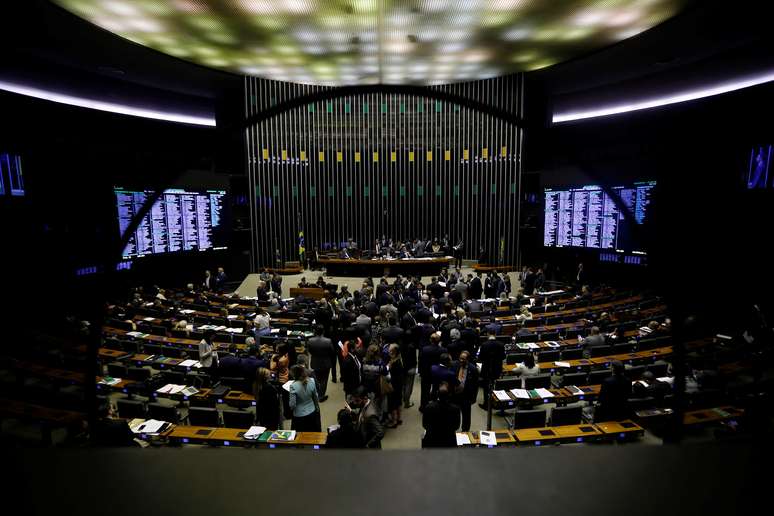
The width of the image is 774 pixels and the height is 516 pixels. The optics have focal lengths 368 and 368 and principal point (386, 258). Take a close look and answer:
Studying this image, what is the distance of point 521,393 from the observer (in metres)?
5.54

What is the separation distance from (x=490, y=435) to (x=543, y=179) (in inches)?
588

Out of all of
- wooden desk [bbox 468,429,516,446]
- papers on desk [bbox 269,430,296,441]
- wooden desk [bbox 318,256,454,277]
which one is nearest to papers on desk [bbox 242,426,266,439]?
papers on desk [bbox 269,430,296,441]

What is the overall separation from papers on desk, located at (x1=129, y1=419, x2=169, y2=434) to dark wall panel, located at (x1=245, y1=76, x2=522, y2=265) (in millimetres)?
15023

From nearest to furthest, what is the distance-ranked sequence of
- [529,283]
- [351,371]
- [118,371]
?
1. [351,371]
2. [118,371]
3. [529,283]

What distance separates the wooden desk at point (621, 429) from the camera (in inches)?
173

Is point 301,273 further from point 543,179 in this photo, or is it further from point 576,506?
point 576,506


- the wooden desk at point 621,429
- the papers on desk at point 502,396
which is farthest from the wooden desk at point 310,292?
the wooden desk at point 621,429

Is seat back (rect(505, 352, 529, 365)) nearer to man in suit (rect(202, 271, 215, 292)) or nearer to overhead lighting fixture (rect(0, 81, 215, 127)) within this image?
man in suit (rect(202, 271, 215, 292))

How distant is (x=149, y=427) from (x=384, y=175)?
734 inches

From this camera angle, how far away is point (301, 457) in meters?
0.89

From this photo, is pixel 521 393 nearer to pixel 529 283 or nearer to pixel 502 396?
pixel 502 396

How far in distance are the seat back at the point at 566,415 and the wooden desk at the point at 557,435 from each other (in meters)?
0.15

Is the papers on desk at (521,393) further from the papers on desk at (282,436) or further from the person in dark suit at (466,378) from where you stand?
the papers on desk at (282,436)

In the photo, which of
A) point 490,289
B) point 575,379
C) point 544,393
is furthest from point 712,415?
point 490,289
